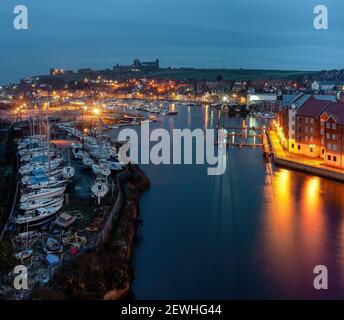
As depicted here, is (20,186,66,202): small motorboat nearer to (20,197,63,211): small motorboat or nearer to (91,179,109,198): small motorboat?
(20,197,63,211): small motorboat

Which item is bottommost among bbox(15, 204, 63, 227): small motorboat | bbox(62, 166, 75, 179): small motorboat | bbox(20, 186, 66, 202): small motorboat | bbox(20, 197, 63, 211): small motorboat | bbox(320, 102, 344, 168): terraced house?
bbox(15, 204, 63, 227): small motorboat

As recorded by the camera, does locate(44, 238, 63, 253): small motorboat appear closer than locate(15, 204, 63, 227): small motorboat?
Yes

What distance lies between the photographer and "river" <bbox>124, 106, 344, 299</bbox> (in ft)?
13.3

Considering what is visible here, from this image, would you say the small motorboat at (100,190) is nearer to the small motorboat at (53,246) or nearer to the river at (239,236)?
the river at (239,236)

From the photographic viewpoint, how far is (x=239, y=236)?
5.18 metres

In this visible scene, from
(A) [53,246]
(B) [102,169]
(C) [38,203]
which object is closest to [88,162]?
(B) [102,169]

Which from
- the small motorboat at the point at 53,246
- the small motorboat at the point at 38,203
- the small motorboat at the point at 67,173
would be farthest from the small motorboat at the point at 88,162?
the small motorboat at the point at 53,246

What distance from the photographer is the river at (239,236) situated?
4.04 metres

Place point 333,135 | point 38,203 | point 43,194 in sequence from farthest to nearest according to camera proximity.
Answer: point 333,135 → point 43,194 → point 38,203

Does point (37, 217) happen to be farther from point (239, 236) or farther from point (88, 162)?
point (88, 162)

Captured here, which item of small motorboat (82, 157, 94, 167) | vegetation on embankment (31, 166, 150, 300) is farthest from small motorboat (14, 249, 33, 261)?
small motorboat (82, 157, 94, 167)
